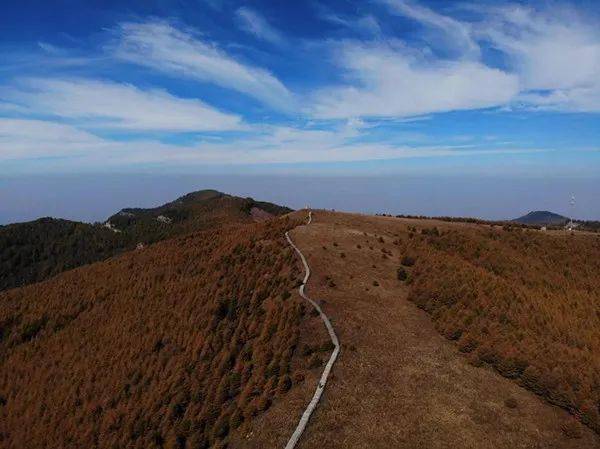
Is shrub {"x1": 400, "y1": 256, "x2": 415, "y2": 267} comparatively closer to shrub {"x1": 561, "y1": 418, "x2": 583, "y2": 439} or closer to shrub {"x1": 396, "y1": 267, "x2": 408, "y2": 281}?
shrub {"x1": 396, "y1": 267, "x2": 408, "y2": 281}

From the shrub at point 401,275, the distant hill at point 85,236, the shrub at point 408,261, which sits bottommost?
the distant hill at point 85,236

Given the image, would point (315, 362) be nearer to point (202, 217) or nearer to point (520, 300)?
point (520, 300)

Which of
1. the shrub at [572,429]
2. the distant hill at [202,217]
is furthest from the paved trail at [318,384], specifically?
the distant hill at [202,217]

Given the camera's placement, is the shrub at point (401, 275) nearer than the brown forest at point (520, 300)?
No

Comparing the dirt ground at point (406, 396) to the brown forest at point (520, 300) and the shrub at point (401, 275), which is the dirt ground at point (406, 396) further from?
the shrub at point (401, 275)

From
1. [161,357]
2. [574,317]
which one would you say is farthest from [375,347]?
[574,317]

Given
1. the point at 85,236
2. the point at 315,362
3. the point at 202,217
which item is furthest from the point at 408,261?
the point at 85,236
